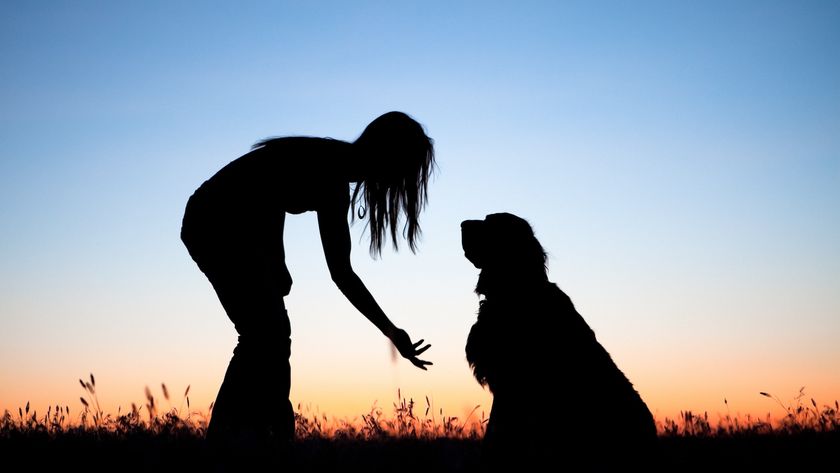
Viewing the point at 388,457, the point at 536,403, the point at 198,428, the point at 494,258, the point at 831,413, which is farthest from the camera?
the point at 831,413

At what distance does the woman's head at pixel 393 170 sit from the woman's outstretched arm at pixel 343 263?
0.65ft

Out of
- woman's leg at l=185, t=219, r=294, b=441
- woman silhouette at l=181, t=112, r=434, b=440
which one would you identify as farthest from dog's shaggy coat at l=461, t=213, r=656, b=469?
woman's leg at l=185, t=219, r=294, b=441

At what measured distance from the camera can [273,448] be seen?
14.1ft

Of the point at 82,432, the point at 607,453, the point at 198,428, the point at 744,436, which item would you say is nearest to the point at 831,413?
the point at 744,436

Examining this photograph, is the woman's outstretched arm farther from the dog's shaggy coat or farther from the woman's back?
the dog's shaggy coat

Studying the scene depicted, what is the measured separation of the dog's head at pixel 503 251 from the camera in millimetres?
4949

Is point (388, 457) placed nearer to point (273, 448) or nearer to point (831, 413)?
point (273, 448)

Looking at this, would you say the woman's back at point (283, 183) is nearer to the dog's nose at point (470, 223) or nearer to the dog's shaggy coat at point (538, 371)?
the dog's nose at point (470, 223)

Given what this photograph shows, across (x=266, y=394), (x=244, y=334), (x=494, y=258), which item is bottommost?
(x=266, y=394)

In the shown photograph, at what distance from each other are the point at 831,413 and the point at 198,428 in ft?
13.0

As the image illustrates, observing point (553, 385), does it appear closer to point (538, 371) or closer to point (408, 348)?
point (538, 371)

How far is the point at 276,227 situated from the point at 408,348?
3.48 ft

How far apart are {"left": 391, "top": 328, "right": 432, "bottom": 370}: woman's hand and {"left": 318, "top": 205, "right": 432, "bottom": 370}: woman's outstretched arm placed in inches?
6.0

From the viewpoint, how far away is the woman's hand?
187 inches
